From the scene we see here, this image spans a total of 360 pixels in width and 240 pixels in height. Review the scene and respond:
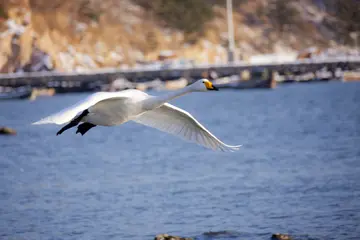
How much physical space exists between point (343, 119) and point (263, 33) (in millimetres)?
67176

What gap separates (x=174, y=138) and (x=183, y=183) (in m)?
16.0

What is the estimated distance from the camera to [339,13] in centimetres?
12612

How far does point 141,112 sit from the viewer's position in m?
15.7

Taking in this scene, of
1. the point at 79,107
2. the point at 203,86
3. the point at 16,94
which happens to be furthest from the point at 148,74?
the point at 79,107

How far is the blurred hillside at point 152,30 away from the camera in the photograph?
8694 cm

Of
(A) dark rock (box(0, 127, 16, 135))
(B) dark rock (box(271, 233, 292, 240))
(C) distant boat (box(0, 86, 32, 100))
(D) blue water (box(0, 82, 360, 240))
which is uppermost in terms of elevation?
(C) distant boat (box(0, 86, 32, 100))

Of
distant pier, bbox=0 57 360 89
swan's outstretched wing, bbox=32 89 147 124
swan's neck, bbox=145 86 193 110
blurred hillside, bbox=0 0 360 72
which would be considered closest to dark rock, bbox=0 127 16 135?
swan's outstretched wing, bbox=32 89 147 124

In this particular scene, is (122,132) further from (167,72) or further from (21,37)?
(21,37)

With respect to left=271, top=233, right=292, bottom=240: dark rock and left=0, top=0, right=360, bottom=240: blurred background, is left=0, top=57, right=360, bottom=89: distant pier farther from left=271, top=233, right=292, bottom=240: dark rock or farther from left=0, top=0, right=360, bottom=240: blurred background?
left=271, top=233, right=292, bottom=240: dark rock

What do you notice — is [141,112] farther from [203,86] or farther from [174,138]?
[174,138]

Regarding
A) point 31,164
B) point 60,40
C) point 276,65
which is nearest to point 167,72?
point 276,65

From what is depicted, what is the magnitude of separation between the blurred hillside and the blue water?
4025cm

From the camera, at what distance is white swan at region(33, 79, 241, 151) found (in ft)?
50.3

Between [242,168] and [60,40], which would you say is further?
[60,40]
